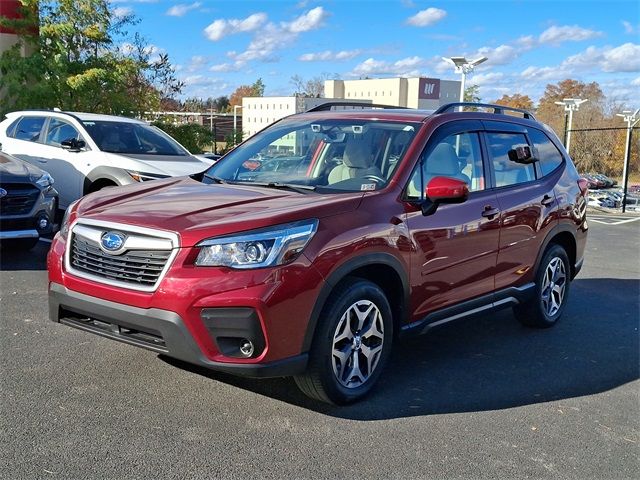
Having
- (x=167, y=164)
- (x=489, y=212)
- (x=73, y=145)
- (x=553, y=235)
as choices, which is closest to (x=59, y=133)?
(x=73, y=145)

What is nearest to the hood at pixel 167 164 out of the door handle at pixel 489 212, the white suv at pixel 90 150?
the white suv at pixel 90 150

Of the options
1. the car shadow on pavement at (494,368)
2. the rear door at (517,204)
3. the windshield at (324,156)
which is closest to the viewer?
the car shadow on pavement at (494,368)

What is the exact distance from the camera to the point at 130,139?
9.52 meters

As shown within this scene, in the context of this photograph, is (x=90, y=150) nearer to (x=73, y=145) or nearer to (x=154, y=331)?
(x=73, y=145)

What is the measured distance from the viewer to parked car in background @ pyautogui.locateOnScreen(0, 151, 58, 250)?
6.89 m

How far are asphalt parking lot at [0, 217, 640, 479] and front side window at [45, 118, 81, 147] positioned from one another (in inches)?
176

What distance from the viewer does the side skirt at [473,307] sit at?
439cm

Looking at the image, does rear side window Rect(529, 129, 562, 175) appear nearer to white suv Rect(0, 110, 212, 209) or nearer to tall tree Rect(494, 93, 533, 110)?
white suv Rect(0, 110, 212, 209)

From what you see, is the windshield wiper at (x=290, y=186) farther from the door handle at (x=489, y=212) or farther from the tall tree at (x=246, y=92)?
the tall tree at (x=246, y=92)

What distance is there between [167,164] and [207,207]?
5146mm

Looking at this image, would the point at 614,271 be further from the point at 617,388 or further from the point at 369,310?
the point at 369,310

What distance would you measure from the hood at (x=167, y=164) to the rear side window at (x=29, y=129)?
190cm

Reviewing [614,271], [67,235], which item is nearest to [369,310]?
[67,235]

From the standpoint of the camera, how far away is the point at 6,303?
564cm
